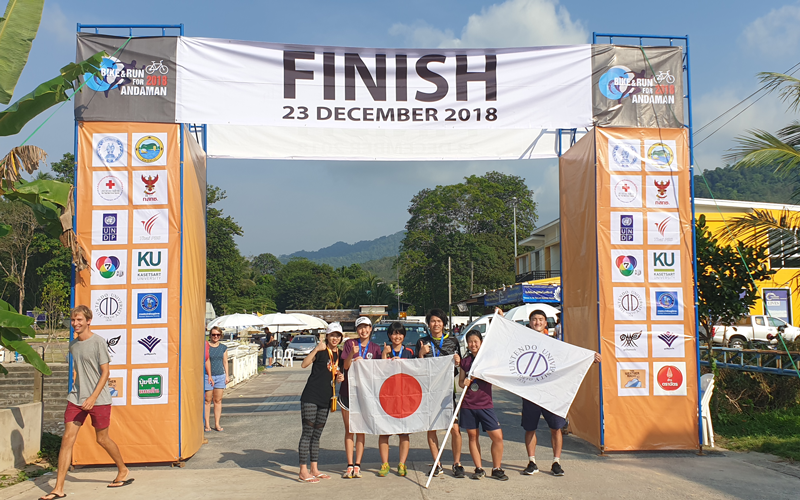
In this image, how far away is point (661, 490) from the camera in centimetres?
652

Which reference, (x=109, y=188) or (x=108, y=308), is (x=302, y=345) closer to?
(x=108, y=308)

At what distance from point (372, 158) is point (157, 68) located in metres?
3.21

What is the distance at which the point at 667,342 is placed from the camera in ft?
28.0

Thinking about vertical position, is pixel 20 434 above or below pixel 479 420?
below

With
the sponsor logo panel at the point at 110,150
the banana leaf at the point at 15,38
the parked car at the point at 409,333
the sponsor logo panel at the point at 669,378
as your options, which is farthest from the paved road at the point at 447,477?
the parked car at the point at 409,333

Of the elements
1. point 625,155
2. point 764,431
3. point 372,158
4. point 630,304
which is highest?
point 372,158

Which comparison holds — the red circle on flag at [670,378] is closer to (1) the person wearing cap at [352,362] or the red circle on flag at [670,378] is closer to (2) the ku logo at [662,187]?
(2) the ku logo at [662,187]

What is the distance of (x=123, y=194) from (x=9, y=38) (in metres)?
2.16

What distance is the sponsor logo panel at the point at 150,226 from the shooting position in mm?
8062

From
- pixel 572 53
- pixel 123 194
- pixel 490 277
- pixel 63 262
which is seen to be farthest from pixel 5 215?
pixel 572 53

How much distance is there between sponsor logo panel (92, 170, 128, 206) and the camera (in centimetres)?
806

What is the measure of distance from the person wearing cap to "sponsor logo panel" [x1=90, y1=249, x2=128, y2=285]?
3105mm

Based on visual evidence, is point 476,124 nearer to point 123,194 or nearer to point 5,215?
point 123,194

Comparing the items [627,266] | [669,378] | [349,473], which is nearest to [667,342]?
[669,378]
